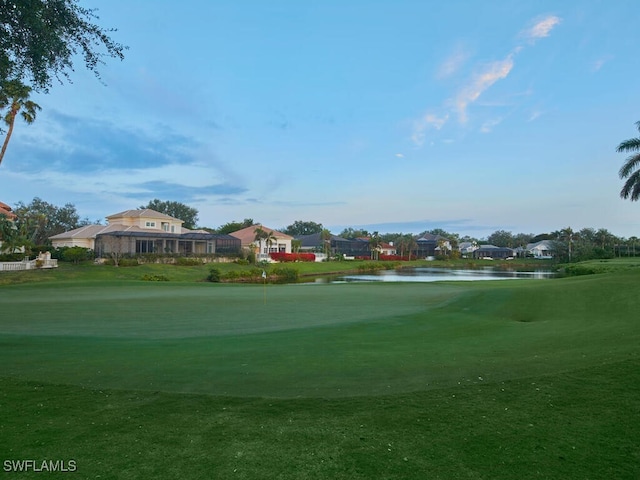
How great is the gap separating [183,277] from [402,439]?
48.7 metres

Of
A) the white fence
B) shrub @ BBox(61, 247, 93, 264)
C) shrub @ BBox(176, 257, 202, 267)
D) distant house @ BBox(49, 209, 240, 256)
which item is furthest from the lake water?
the white fence

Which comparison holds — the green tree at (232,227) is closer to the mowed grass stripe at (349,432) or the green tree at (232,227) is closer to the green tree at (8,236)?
the green tree at (8,236)

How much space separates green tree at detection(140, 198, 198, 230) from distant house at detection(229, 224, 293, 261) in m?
25.4

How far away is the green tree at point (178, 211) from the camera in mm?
111062

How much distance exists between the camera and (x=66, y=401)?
20.3ft

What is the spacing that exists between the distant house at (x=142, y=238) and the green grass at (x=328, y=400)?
51.8 meters

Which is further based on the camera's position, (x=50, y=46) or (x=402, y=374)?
(x=50, y=46)

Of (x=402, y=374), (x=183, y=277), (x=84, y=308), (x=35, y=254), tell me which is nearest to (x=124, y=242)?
(x=35, y=254)

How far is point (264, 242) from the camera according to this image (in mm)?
87438

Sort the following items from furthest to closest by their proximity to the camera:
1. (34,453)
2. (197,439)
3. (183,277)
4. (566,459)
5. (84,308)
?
(183,277), (84,308), (197,439), (34,453), (566,459)

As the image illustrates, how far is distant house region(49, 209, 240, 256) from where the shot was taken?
60.8m

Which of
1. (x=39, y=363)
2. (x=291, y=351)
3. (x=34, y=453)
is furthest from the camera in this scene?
(x=291, y=351)

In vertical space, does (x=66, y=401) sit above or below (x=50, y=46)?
below

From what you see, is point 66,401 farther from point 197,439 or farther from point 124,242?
point 124,242
